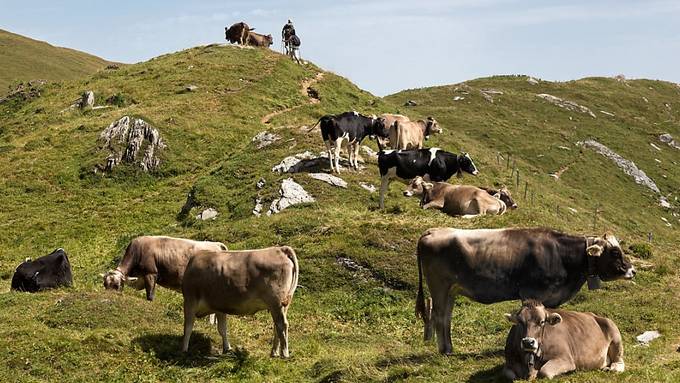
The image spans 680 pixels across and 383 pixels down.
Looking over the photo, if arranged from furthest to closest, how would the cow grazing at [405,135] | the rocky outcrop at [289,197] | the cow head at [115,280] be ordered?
the cow grazing at [405,135]
the rocky outcrop at [289,197]
the cow head at [115,280]

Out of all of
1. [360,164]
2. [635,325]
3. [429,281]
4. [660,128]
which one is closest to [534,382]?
[429,281]

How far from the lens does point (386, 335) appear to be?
1914cm

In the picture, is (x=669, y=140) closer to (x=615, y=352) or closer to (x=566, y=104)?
(x=566, y=104)

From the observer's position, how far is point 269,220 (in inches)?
1131

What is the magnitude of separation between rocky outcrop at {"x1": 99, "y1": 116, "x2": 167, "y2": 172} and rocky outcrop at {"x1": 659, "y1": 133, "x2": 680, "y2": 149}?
5777cm

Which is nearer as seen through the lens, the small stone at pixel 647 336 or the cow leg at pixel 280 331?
the cow leg at pixel 280 331

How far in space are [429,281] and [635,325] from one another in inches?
238

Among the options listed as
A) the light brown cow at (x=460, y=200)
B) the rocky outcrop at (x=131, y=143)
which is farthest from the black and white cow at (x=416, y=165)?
the rocky outcrop at (x=131, y=143)

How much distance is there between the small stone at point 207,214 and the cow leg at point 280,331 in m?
17.4

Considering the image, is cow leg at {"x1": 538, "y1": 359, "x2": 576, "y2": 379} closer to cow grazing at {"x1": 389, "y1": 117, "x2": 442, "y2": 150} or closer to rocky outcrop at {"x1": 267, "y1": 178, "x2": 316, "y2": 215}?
rocky outcrop at {"x1": 267, "y1": 178, "x2": 316, "y2": 215}

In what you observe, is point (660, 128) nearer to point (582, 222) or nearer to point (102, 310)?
point (582, 222)

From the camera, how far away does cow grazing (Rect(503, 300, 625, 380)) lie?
11.8 m

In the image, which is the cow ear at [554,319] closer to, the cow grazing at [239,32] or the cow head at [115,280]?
the cow head at [115,280]

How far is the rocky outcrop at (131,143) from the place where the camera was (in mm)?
42781
